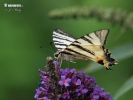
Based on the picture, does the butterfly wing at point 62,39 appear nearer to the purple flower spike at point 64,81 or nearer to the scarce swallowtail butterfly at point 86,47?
the scarce swallowtail butterfly at point 86,47

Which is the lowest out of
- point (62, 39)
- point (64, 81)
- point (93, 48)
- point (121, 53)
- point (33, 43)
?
point (64, 81)

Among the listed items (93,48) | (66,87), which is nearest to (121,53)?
(93,48)

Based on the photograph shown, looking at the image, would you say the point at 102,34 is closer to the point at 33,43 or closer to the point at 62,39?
the point at 62,39

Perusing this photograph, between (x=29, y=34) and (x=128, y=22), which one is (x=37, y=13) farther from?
(x=128, y=22)

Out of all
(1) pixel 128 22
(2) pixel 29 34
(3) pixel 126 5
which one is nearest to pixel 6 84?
(2) pixel 29 34

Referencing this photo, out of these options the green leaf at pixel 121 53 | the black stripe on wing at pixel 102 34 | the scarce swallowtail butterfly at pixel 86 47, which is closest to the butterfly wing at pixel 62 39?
the scarce swallowtail butterfly at pixel 86 47

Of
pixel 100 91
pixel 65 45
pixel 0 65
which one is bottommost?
pixel 100 91

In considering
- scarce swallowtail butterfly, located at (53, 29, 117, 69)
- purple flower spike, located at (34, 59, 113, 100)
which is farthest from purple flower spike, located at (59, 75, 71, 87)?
scarce swallowtail butterfly, located at (53, 29, 117, 69)
